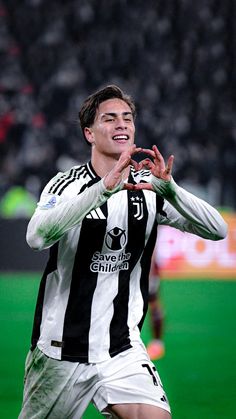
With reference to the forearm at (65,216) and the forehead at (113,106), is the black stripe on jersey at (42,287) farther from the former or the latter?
the forehead at (113,106)

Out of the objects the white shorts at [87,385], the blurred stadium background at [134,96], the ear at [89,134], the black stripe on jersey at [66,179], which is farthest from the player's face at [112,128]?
the blurred stadium background at [134,96]

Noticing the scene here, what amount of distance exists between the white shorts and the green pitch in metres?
2.20

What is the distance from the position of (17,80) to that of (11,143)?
156 cm

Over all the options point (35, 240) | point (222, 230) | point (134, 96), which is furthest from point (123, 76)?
point (35, 240)

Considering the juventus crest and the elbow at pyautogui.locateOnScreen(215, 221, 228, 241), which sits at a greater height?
the juventus crest

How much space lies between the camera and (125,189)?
3678 millimetres

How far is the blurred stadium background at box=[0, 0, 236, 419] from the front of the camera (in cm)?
1473

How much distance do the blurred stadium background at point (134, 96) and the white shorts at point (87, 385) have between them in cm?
952

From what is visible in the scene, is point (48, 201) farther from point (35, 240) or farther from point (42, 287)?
point (42, 287)

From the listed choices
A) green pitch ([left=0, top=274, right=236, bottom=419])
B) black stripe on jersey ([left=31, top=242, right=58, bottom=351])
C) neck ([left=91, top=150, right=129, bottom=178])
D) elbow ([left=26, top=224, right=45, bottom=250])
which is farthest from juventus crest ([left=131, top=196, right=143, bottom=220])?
green pitch ([left=0, top=274, right=236, bottom=419])

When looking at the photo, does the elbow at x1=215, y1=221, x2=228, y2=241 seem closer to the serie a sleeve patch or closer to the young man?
the young man

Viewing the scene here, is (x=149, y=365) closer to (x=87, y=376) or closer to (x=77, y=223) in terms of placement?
(x=87, y=376)

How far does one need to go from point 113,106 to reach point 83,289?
2.59 ft

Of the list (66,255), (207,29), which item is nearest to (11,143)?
(207,29)
